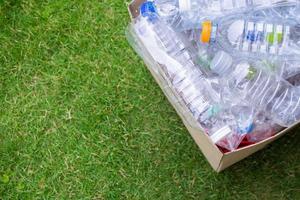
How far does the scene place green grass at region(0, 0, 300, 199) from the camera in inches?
61.6

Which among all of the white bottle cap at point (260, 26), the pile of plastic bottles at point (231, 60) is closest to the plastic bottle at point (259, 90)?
the pile of plastic bottles at point (231, 60)

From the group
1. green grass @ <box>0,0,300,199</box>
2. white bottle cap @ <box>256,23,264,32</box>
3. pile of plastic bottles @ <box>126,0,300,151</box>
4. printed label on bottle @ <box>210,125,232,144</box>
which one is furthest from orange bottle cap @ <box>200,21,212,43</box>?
green grass @ <box>0,0,300,199</box>

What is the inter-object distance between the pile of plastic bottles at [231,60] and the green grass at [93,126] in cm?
26

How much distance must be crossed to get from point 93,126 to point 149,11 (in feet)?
1.57

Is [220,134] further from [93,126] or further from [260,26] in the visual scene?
[93,126]

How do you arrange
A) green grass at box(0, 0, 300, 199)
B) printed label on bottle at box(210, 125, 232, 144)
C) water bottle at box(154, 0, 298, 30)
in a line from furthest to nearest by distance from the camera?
green grass at box(0, 0, 300, 199)
water bottle at box(154, 0, 298, 30)
printed label on bottle at box(210, 125, 232, 144)

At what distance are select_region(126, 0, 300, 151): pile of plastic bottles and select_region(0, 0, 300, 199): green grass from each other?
10.3 inches

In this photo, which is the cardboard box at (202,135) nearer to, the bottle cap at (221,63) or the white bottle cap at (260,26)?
the bottle cap at (221,63)

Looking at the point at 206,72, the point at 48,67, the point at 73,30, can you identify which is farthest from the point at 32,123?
the point at 206,72

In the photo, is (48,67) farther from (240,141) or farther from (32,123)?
(240,141)

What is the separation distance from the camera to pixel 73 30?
177cm

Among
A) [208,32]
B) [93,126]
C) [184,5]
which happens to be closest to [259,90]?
[208,32]

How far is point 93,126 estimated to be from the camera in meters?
1.66

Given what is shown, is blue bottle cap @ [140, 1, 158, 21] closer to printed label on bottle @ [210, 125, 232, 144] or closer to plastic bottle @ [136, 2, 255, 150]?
plastic bottle @ [136, 2, 255, 150]
